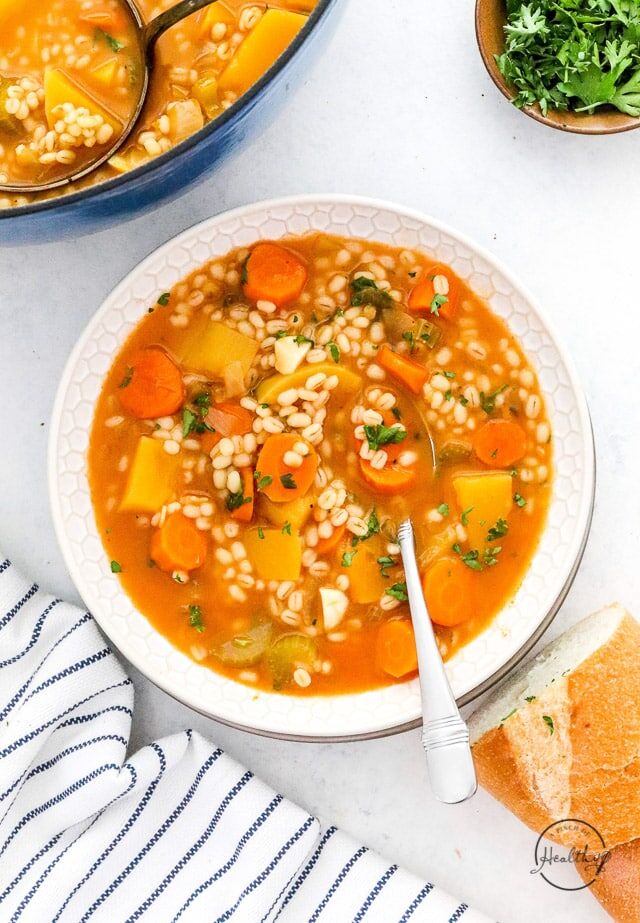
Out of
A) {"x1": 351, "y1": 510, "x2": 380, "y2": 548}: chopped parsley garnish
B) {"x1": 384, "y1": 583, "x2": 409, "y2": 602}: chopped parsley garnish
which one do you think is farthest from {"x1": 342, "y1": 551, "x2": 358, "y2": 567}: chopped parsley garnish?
{"x1": 384, "y1": 583, "x2": 409, "y2": 602}: chopped parsley garnish

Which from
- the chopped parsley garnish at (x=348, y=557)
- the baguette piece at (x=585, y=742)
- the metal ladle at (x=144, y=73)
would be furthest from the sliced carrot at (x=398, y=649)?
the metal ladle at (x=144, y=73)

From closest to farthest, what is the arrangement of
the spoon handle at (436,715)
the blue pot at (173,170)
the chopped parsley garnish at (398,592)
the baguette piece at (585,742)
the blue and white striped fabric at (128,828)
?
the blue pot at (173,170) → the spoon handle at (436,715) → the baguette piece at (585,742) → the chopped parsley garnish at (398,592) → the blue and white striped fabric at (128,828)

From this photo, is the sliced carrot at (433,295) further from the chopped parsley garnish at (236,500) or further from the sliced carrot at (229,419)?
the chopped parsley garnish at (236,500)

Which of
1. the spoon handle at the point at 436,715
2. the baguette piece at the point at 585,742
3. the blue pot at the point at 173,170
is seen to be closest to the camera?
the blue pot at the point at 173,170

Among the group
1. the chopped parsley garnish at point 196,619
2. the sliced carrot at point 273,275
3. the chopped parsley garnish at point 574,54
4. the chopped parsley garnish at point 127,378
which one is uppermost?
the chopped parsley garnish at point 574,54

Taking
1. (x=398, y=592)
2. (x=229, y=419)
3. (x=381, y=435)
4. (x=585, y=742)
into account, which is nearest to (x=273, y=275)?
(x=229, y=419)

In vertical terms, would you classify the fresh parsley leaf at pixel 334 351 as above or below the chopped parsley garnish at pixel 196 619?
above

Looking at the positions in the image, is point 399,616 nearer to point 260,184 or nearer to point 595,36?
point 260,184
